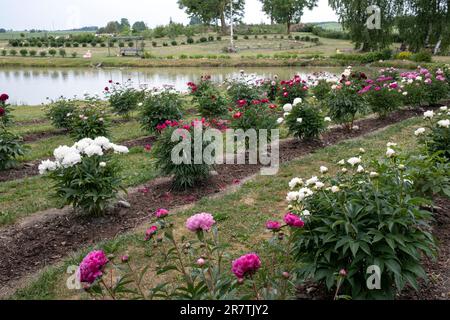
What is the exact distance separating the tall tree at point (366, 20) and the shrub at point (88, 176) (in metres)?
26.4

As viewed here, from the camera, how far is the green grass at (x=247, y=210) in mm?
3215

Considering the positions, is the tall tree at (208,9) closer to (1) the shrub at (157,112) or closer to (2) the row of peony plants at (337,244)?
(1) the shrub at (157,112)

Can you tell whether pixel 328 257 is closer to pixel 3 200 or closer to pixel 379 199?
pixel 379 199

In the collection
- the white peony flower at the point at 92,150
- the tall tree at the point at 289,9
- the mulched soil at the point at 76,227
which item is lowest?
the mulched soil at the point at 76,227

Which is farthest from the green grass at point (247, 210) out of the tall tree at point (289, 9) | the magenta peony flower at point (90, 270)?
the tall tree at point (289, 9)

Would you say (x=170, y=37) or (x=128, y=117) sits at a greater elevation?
(x=170, y=37)

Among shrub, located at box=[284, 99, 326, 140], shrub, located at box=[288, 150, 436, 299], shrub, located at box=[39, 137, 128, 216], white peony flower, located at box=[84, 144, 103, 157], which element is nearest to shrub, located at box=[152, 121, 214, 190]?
shrub, located at box=[39, 137, 128, 216]

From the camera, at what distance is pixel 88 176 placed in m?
4.19

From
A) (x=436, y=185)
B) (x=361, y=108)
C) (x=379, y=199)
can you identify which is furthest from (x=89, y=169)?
(x=361, y=108)

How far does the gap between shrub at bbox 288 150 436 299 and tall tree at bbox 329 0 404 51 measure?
2705 cm

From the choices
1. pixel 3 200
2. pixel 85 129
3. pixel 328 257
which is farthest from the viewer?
pixel 85 129

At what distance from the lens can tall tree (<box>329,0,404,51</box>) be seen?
2728 centimetres

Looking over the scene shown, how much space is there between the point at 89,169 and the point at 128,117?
267 inches
